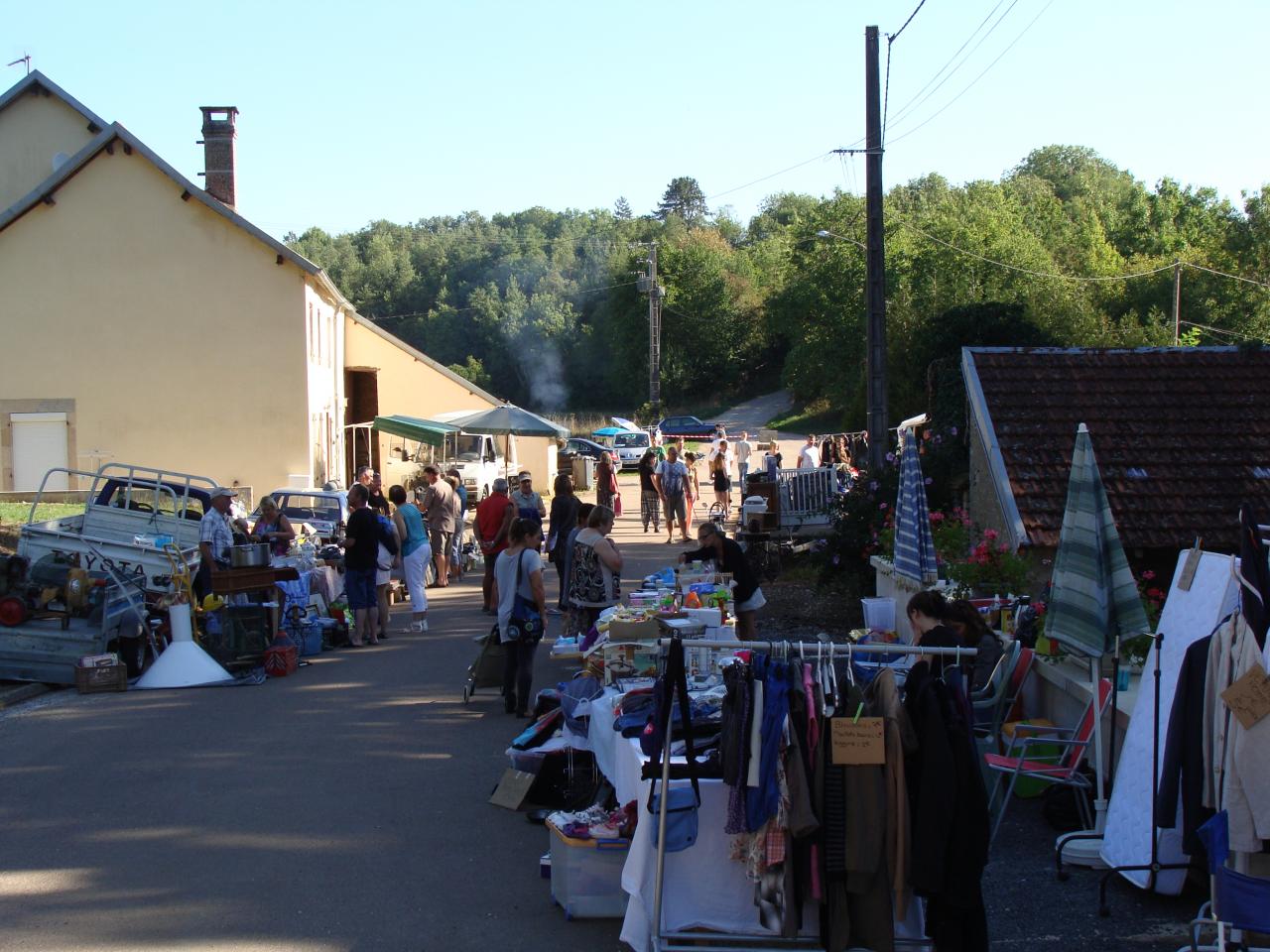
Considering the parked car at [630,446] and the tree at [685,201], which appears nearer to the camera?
the parked car at [630,446]

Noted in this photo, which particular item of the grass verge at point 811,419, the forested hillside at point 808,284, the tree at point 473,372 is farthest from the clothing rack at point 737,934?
the tree at point 473,372

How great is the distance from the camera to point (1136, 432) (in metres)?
13.7

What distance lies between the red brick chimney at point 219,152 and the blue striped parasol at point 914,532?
77.2 feet

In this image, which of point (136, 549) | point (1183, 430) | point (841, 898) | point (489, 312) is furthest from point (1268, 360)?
point (489, 312)

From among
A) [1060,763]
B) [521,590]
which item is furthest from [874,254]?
[1060,763]

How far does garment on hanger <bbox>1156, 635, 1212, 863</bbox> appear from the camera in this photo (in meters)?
5.73

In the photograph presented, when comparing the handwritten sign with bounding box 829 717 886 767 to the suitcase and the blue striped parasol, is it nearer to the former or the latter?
the blue striped parasol

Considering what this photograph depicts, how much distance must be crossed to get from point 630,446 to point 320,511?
108 feet

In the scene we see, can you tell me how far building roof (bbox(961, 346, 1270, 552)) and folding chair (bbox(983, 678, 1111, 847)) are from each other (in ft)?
15.6

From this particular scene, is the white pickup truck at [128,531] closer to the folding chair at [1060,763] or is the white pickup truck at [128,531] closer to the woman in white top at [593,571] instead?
the woman in white top at [593,571]

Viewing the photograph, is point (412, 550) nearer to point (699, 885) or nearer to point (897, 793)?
point (699, 885)

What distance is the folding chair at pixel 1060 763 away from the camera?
281 inches

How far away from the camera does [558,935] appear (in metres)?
6.01

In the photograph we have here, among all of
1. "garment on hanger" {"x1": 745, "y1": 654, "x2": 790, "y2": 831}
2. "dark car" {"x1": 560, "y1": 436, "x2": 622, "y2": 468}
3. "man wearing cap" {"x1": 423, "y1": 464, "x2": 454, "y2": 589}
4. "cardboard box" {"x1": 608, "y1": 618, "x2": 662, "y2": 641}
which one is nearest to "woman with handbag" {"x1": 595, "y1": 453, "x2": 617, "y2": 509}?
"man wearing cap" {"x1": 423, "y1": 464, "x2": 454, "y2": 589}
